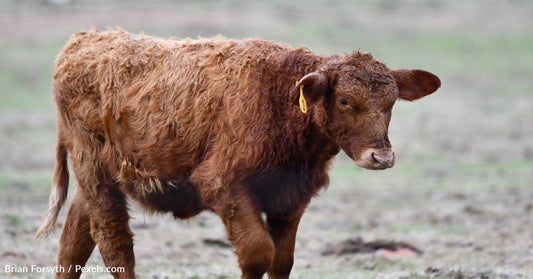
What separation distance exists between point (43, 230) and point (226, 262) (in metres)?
2.53

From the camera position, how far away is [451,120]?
25.4 m

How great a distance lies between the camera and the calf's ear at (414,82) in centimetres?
677

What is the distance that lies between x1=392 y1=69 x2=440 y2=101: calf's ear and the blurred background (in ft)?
8.09

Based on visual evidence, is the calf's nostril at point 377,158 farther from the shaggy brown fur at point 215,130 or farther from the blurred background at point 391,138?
the blurred background at point 391,138

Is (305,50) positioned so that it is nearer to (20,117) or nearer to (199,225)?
(199,225)

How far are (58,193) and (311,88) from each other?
3398 mm

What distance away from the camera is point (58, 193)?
27.9ft

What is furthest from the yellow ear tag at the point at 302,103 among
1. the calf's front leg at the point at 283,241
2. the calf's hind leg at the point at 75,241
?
the calf's hind leg at the point at 75,241

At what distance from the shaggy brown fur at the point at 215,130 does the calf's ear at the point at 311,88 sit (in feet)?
0.04

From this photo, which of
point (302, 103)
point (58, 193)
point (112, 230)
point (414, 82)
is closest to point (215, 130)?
point (302, 103)

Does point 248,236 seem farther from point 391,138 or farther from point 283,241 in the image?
point 391,138

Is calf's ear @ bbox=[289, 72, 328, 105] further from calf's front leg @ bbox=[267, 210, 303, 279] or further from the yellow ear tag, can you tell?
calf's front leg @ bbox=[267, 210, 303, 279]

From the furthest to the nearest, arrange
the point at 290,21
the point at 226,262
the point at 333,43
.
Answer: the point at 290,21 < the point at 333,43 < the point at 226,262

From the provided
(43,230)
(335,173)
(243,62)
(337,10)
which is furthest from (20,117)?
(337,10)
